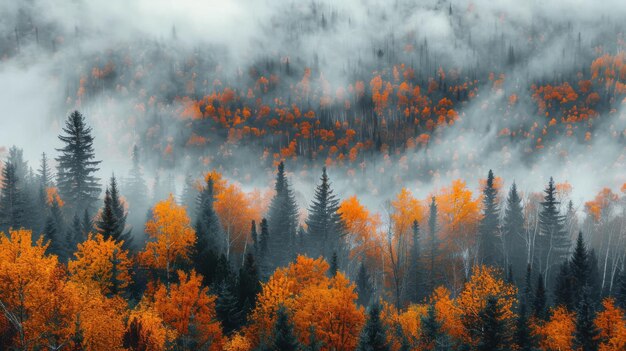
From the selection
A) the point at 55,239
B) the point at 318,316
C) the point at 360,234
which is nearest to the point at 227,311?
the point at 318,316

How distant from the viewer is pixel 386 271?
73.1 metres

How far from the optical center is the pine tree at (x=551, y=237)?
72250mm

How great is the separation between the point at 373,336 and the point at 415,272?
30.8m

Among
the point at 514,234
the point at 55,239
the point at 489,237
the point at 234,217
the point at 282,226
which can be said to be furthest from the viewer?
the point at 514,234

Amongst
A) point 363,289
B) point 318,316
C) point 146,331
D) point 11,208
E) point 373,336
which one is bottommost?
point 363,289

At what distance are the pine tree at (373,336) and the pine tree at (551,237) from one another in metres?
44.2

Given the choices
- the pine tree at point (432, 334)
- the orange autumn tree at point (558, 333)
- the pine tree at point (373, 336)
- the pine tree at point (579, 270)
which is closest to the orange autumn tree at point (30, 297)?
the pine tree at point (373, 336)

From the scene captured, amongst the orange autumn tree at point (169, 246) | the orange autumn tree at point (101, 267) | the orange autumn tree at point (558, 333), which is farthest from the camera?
the orange autumn tree at point (169, 246)

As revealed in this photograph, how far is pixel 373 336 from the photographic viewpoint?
36.9 m

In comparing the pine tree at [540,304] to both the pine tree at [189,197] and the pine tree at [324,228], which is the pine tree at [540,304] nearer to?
the pine tree at [324,228]

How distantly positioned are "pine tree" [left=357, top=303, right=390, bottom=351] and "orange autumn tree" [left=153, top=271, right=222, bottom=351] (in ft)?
37.3

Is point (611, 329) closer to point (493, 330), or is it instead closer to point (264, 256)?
point (493, 330)

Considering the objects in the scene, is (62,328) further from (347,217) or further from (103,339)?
(347,217)

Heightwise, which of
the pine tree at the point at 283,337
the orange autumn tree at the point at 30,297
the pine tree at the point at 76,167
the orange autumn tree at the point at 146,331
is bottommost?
the pine tree at the point at 283,337
